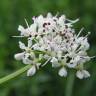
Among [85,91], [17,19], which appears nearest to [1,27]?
[17,19]

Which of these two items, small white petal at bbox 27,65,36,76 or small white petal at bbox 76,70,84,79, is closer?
small white petal at bbox 27,65,36,76

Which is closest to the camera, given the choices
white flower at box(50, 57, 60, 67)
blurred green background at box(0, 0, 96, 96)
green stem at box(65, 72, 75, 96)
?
white flower at box(50, 57, 60, 67)

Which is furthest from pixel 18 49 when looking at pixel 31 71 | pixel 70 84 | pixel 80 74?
pixel 31 71

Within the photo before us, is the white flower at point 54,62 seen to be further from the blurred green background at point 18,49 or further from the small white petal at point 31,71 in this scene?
the blurred green background at point 18,49

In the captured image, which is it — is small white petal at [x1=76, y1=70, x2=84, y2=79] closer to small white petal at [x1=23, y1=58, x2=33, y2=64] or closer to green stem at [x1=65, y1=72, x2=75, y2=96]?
small white petal at [x1=23, y1=58, x2=33, y2=64]

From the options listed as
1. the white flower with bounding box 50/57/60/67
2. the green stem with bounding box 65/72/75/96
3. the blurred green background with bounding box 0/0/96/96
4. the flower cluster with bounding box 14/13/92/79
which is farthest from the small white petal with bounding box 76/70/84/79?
the blurred green background with bounding box 0/0/96/96
